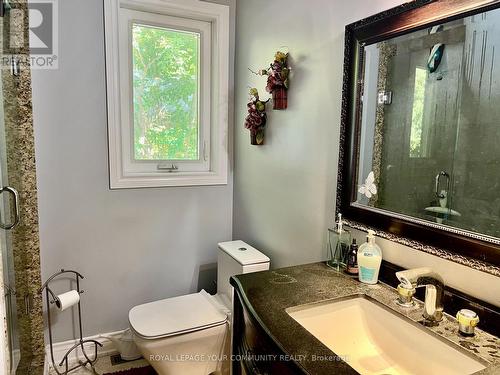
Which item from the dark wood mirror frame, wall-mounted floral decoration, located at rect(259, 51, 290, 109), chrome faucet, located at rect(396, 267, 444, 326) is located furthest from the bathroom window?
wall-mounted floral decoration, located at rect(259, 51, 290, 109)

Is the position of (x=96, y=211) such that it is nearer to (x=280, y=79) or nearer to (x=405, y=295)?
(x=280, y=79)

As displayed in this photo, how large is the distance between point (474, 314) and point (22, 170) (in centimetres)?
207

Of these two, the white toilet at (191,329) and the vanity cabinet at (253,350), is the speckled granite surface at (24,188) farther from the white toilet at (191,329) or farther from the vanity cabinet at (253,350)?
the vanity cabinet at (253,350)

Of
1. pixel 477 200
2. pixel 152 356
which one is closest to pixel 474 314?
pixel 477 200

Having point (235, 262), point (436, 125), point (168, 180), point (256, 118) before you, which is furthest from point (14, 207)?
point (436, 125)

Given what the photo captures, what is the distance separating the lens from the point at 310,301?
114 cm

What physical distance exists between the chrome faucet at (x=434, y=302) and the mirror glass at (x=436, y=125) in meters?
0.18

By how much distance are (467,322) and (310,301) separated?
430 millimetres

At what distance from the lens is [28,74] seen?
1.85 meters

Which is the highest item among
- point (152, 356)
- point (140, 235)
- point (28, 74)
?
point (28, 74)

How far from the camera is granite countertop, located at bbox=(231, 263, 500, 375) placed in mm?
840

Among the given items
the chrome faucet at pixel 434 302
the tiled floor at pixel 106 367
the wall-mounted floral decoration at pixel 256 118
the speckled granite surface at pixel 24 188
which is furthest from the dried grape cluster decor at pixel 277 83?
the tiled floor at pixel 106 367

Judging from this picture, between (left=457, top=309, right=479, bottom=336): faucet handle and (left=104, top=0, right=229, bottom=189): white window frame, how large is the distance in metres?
1.76

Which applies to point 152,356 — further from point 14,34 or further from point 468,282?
point 14,34
